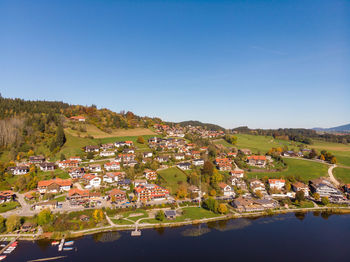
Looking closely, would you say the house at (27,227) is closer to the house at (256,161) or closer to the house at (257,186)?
the house at (257,186)

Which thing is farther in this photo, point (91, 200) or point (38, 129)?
point (38, 129)

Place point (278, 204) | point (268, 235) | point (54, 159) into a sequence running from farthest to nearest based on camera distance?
point (54, 159) → point (278, 204) → point (268, 235)

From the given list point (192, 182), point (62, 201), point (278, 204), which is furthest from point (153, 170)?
point (278, 204)

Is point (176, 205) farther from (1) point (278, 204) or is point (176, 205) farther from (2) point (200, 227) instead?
(1) point (278, 204)

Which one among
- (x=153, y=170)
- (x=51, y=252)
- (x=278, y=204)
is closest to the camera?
(x=51, y=252)

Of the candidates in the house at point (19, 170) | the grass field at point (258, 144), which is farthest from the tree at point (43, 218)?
the grass field at point (258, 144)

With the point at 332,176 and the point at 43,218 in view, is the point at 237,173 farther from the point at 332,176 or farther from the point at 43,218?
the point at 43,218
